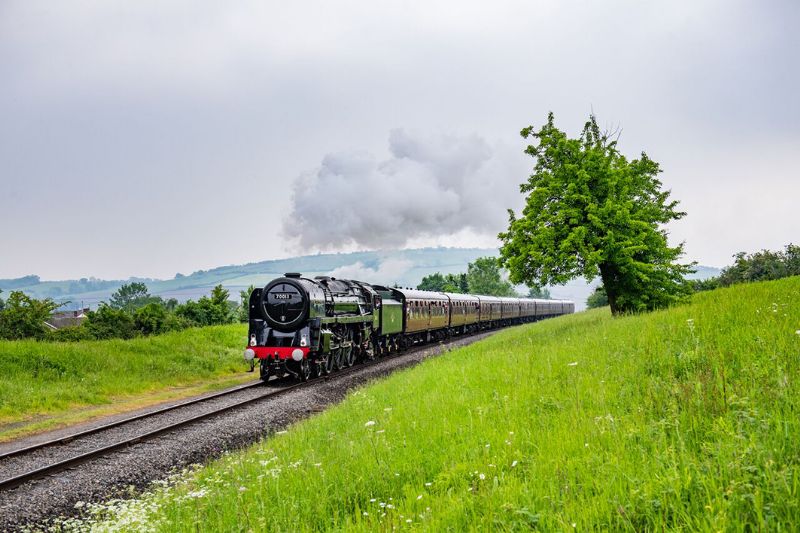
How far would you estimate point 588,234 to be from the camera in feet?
65.3

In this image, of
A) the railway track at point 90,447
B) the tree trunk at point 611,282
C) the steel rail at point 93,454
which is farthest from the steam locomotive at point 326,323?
the tree trunk at point 611,282

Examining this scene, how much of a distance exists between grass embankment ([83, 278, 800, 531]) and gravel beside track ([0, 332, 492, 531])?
3.96 ft

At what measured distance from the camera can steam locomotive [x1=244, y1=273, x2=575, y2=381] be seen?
1914 centimetres

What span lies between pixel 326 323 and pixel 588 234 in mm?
10047

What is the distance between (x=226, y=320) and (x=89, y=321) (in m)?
16.3

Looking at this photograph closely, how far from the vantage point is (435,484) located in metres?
5.29

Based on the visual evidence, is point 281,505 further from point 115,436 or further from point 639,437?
point 115,436

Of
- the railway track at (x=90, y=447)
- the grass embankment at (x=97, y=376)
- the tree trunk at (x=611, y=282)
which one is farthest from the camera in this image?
the tree trunk at (x=611, y=282)

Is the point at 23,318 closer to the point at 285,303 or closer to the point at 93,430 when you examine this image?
the point at 285,303

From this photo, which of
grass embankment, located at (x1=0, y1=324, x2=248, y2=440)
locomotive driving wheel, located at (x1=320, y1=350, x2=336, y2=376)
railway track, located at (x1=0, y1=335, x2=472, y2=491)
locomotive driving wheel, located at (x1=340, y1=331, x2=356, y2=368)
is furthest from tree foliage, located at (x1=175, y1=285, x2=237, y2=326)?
railway track, located at (x1=0, y1=335, x2=472, y2=491)

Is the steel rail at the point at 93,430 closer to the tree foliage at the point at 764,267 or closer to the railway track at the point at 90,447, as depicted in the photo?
the railway track at the point at 90,447

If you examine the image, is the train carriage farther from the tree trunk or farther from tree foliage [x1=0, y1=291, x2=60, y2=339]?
tree foliage [x1=0, y1=291, x2=60, y2=339]

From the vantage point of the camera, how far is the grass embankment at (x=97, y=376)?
48.2 ft

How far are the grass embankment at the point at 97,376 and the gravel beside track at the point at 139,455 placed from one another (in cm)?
293
